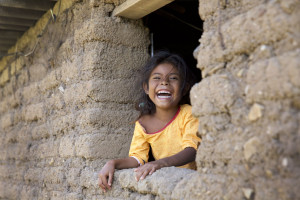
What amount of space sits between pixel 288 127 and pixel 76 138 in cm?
195

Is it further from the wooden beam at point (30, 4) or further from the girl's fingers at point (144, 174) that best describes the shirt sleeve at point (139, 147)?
the wooden beam at point (30, 4)

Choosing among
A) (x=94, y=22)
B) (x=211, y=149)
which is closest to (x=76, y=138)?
(x=94, y=22)

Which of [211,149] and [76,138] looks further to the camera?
[76,138]

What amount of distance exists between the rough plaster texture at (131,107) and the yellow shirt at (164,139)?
22 cm

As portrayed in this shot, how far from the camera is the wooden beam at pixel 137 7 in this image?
2.55 m

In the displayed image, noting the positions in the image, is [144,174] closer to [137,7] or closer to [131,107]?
[131,107]

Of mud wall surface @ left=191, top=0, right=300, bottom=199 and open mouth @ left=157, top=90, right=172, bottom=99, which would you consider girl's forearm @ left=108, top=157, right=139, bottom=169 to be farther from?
mud wall surface @ left=191, top=0, right=300, bottom=199

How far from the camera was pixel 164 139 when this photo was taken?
262 cm

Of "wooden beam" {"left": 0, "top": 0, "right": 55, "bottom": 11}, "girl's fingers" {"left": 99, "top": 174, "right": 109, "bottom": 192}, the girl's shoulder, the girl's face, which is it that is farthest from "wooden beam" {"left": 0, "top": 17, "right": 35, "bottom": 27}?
"girl's fingers" {"left": 99, "top": 174, "right": 109, "bottom": 192}

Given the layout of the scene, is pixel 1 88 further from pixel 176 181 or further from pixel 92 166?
pixel 176 181

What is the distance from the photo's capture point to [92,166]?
2.70 meters

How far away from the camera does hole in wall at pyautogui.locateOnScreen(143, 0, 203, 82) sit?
3449 mm

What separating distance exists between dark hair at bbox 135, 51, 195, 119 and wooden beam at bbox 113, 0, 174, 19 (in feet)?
1.18

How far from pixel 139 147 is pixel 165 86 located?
490 mm
